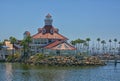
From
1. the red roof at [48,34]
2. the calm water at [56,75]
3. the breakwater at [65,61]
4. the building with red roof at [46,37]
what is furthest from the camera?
the red roof at [48,34]

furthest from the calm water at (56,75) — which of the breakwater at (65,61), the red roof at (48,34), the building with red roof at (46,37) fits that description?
the red roof at (48,34)

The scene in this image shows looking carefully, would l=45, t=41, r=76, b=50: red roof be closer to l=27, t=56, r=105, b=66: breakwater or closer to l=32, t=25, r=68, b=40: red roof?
l=27, t=56, r=105, b=66: breakwater

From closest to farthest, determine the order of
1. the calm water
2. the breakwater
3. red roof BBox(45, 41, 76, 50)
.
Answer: the calm water < the breakwater < red roof BBox(45, 41, 76, 50)

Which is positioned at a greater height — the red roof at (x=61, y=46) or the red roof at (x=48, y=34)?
the red roof at (x=48, y=34)

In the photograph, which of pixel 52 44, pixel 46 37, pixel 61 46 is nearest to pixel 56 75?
pixel 61 46

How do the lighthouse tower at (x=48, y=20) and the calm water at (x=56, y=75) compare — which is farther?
the lighthouse tower at (x=48, y=20)

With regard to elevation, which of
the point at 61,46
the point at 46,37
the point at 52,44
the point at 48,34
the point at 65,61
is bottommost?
the point at 65,61

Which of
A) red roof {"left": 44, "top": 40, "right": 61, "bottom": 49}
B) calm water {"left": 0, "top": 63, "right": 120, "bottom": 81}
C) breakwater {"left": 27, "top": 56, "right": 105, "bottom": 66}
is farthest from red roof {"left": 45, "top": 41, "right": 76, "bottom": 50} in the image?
calm water {"left": 0, "top": 63, "right": 120, "bottom": 81}

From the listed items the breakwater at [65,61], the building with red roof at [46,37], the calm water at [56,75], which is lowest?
the calm water at [56,75]

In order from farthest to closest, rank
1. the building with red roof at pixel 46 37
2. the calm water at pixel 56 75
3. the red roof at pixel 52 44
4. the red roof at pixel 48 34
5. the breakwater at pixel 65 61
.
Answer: the red roof at pixel 48 34 < the building with red roof at pixel 46 37 < the red roof at pixel 52 44 < the breakwater at pixel 65 61 < the calm water at pixel 56 75

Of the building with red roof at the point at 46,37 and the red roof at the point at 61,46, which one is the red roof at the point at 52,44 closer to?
the red roof at the point at 61,46

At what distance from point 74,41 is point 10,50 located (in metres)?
30.3

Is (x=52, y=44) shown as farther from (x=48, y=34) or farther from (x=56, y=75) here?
(x=56, y=75)

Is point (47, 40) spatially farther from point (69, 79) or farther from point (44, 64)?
point (69, 79)
